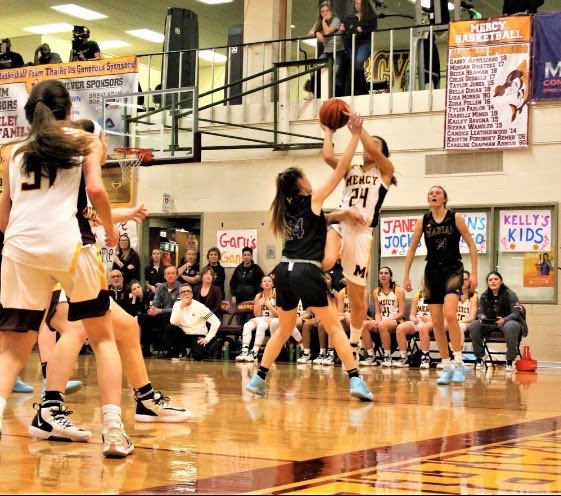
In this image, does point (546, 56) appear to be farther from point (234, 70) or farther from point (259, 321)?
point (234, 70)

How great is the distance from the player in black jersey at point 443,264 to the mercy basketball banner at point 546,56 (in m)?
5.93

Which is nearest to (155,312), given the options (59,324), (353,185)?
(353,185)

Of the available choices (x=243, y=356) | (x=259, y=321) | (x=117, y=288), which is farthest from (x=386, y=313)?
(x=117, y=288)

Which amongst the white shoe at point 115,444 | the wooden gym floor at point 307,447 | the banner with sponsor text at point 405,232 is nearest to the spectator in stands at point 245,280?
the banner with sponsor text at point 405,232

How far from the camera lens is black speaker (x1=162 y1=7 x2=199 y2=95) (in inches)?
727

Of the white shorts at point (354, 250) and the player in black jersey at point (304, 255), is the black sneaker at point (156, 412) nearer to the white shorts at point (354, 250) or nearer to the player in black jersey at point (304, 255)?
the player in black jersey at point (304, 255)

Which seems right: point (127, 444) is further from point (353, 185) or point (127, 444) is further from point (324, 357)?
point (324, 357)

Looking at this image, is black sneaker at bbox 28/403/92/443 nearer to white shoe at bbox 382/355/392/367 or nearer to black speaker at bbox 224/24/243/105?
white shoe at bbox 382/355/392/367

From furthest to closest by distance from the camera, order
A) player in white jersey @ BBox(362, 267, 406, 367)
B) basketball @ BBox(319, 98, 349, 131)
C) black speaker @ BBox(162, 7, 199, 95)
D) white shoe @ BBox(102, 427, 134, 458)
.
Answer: black speaker @ BBox(162, 7, 199, 95) < player in white jersey @ BBox(362, 267, 406, 367) < basketball @ BBox(319, 98, 349, 131) < white shoe @ BBox(102, 427, 134, 458)

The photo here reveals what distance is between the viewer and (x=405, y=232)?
54.0 ft

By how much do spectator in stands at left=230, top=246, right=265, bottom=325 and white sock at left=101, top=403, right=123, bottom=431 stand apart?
1171 cm

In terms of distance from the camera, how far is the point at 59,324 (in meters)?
5.93

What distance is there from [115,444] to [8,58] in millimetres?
16718

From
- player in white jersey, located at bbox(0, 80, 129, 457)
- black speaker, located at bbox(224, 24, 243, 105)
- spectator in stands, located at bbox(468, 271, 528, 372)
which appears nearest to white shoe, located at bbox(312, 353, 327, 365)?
spectator in stands, located at bbox(468, 271, 528, 372)
